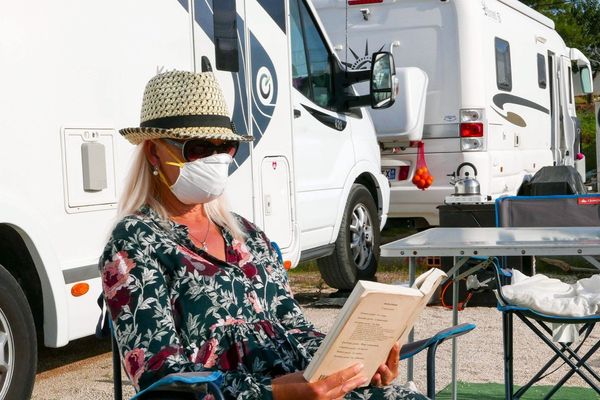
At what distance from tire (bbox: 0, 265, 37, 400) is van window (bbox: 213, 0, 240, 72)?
2019mm

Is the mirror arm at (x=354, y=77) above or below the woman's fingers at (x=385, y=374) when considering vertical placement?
above

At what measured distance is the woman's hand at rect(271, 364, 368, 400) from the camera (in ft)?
7.63

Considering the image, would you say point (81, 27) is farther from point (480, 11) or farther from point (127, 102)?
point (480, 11)

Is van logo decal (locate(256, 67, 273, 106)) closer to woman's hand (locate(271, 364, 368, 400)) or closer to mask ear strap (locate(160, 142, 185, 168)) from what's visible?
mask ear strap (locate(160, 142, 185, 168))

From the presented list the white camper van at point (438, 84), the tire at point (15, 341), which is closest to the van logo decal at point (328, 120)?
the white camper van at point (438, 84)

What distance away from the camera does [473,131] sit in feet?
31.0

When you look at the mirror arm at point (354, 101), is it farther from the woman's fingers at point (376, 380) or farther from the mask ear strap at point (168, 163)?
the woman's fingers at point (376, 380)

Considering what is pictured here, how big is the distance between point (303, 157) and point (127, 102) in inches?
83.9

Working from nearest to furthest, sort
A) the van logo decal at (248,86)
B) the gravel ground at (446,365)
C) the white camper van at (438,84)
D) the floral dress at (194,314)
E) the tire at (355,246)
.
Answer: the floral dress at (194,314)
the gravel ground at (446,365)
the van logo decal at (248,86)
the tire at (355,246)
the white camper van at (438,84)

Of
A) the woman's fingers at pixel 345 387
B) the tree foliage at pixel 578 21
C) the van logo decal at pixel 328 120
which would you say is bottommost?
the woman's fingers at pixel 345 387

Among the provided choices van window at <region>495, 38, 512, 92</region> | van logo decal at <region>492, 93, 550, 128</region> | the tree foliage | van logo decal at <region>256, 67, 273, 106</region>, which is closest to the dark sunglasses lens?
van logo decal at <region>256, 67, 273, 106</region>

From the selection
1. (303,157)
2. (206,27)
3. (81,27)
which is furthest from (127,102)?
(303,157)

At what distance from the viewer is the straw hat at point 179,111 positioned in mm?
2812

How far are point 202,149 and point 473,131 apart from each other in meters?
6.83
